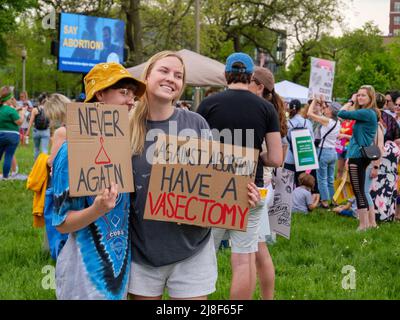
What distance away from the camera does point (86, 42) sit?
17938mm

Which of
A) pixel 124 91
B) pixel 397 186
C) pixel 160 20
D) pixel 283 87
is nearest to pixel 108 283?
pixel 124 91

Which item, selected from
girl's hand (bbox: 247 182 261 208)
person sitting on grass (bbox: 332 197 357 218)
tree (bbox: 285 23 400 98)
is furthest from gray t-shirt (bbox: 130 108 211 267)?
tree (bbox: 285 23 400 98)

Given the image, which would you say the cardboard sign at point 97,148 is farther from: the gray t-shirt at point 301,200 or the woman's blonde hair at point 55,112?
the gray t-shirt at point 301,200

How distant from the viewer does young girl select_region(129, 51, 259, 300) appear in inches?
114

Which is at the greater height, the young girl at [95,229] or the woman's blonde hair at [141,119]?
the woman's blonde hair at [141,119]

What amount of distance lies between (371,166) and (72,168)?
Result: 6.43 m

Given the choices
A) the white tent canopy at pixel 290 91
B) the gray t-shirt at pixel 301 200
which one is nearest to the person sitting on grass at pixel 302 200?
the gray t-shirt at pixel 301 200

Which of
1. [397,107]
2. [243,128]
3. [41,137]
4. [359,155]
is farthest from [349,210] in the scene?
[41,137]

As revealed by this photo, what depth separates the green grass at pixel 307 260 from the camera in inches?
203

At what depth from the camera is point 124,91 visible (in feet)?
9.30

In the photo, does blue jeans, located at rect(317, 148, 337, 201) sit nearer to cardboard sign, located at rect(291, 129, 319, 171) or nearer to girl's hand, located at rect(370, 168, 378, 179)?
cardboard sign, located at rect(291, 129, 319, 171)

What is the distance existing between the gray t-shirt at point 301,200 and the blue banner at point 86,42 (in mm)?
9542

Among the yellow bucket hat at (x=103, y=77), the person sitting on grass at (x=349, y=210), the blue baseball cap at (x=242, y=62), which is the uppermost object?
the blue baseball cap at (x=242, y=62)

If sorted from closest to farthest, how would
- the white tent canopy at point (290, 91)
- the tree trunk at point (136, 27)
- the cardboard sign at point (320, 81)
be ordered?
the cardboard sign at point (320, 81) → the white tent canopy at point (290, 91) → the tree trunk at point (136, 27)
